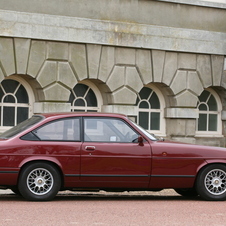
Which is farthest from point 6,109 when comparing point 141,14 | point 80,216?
point 80,216

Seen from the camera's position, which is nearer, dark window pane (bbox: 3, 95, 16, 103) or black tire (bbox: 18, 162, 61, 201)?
black tire (bbox: 18, 162, 61, 201)

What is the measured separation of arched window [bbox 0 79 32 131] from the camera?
58.4 ft

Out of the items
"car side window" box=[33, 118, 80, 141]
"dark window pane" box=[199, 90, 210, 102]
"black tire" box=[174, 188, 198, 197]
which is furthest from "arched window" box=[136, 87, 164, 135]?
"car side window" box=[33, 118, 80, 141]

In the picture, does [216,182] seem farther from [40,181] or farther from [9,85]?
[9,85]

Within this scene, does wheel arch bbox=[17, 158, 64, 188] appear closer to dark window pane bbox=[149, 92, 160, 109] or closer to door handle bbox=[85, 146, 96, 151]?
door handle bbox=[85, 146, 96, 151]

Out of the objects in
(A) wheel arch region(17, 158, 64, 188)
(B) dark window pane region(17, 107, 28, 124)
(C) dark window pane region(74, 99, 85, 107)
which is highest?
(C) dark window pane region(74, 99, 85, 107)

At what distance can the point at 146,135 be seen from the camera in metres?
11.5

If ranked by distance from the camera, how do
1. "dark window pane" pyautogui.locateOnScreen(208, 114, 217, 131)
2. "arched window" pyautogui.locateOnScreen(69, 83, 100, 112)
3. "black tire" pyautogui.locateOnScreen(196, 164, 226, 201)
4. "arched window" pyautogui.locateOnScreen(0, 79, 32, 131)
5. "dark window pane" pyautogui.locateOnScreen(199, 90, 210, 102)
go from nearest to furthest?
"black tire" pyautogui.locateOnScreen(196, 164, 226, 201), "arched window" pyautogui.locateOnScreen(0, 79, 32, 131), "arched window" pyautogui.locateOnScreen(69, 83, 100, 112), "dark window pane" pyautogui.locateOnScreen(199, 90, 210, 102), "dark window pane" pyautogui.locateOnScreen(208, 114, 217, 131)

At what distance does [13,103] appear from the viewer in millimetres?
17953

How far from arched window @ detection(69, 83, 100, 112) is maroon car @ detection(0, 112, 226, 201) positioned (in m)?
6.93

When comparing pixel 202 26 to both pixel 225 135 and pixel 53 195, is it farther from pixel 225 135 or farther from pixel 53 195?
pixel 53 195

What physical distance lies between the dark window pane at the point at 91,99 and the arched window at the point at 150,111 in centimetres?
129

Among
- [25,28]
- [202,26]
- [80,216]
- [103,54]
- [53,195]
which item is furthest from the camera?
[202,26]

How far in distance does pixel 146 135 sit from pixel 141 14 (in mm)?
8196
